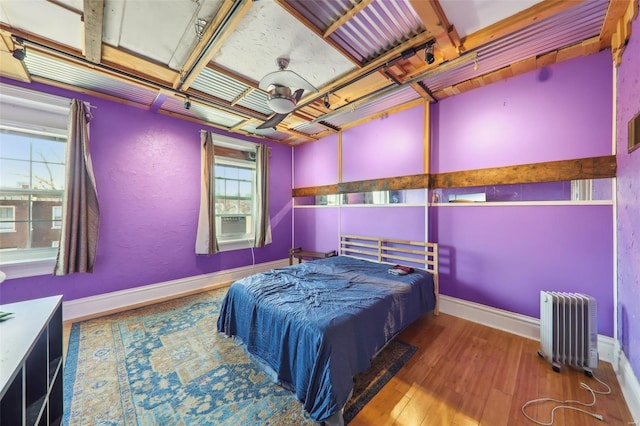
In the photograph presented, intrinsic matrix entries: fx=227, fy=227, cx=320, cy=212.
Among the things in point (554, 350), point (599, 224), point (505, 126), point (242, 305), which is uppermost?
point (505, 126)

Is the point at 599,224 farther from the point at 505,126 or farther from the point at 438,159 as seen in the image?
the point at 438,159

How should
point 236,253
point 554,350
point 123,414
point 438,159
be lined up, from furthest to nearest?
point 236,253
point 438,159
point 554,350
point 123,414

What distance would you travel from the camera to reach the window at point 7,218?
2.62m

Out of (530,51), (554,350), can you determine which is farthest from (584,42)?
(554,350)

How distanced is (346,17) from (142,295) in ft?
13.8

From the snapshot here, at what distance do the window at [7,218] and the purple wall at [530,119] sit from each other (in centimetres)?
527

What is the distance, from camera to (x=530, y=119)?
2480mm

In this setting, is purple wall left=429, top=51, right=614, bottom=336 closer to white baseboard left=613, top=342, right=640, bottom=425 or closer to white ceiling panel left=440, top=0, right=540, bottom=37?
white baseboard left=613, top=342, right=640, bottom=425

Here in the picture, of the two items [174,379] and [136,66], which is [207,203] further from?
[174,379]

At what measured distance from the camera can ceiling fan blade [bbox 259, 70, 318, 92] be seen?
2.11 metres

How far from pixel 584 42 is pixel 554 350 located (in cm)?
276

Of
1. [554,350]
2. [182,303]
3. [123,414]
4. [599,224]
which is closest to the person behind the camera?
[123,414]

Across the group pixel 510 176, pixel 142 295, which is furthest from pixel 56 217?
pixel 510 176

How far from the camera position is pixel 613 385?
1.78 metres
